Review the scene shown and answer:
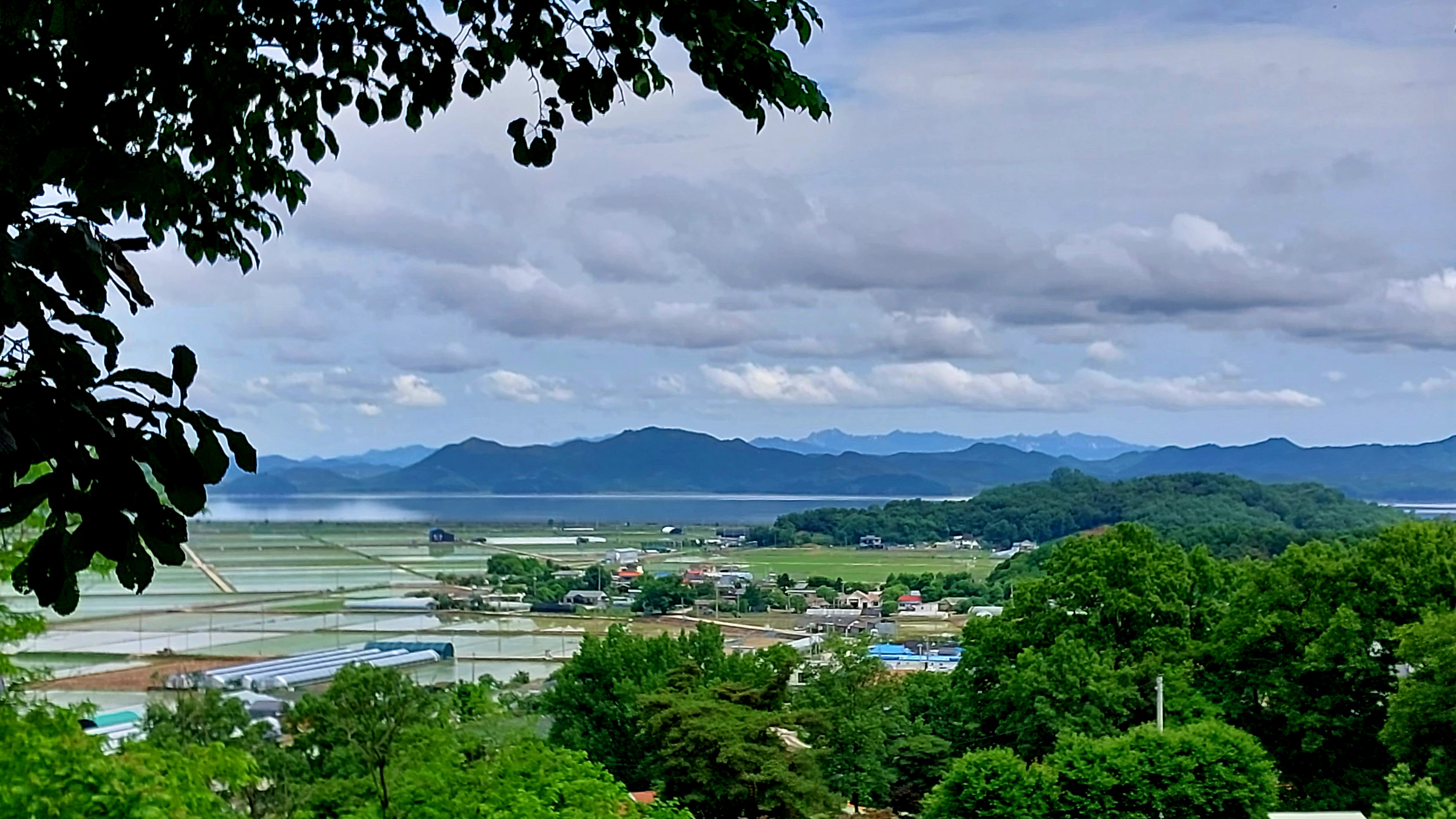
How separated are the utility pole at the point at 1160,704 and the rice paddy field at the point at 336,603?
26.8 ft

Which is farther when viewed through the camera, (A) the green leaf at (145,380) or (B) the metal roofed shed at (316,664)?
(B) the metal roofed shed at (316,664)

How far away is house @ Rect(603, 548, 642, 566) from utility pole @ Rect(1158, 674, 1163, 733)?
23.5m

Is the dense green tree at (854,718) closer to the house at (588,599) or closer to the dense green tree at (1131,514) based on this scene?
the dense green tree at (1131,514)

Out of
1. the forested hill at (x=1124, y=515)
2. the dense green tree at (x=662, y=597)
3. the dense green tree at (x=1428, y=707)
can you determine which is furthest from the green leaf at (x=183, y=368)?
the dense green tree at (x=662, y=597)

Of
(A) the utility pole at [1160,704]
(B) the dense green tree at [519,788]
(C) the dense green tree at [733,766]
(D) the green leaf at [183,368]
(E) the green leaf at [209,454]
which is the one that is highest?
(D) the green leaf at [183,368]

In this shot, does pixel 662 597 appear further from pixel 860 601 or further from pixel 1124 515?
pixel 1124 515

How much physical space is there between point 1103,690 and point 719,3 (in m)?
13.4

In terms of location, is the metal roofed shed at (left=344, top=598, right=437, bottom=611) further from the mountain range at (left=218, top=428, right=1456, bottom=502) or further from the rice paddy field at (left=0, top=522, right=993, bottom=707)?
the mountain range at (left=218, top=428, right=1456, bottom=502)

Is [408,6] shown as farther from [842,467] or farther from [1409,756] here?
[842,467]

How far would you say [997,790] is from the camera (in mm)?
11898

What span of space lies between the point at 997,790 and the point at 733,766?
112 inches

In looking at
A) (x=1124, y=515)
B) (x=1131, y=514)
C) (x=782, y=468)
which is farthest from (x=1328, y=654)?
(x=782, y=468)

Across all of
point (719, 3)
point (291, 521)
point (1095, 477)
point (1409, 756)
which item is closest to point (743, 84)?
point (719, 3)

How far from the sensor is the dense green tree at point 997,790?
1187 centimetres
